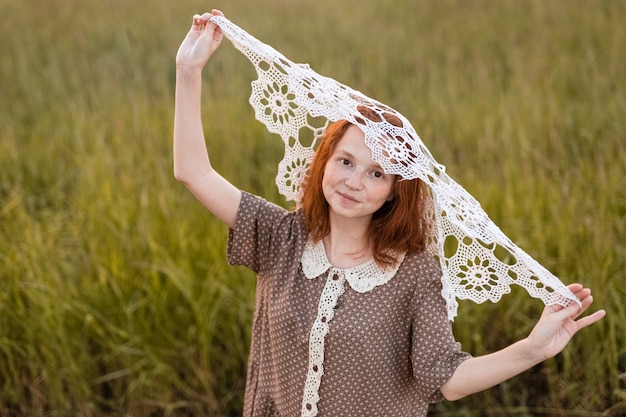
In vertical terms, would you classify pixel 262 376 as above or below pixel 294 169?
below

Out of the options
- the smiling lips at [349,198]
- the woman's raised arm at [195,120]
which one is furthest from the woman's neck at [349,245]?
the woman's raised arm at [195,120]

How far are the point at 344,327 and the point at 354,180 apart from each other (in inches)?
12.9

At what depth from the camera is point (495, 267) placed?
1.79 metres

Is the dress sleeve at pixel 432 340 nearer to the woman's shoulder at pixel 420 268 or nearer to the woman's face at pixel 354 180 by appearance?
the woman's shoulder at pixel 420 268

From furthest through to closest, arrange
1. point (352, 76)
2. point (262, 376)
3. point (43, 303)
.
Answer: point (352, 76) < point (43, 303) < point (262, 376)

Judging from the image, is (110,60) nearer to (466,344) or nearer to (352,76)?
(352,76)

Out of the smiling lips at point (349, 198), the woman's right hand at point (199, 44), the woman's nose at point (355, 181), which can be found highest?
the woman's right hand at point (199, 44)

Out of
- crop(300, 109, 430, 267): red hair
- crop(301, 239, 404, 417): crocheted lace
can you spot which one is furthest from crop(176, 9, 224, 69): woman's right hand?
crop(301, 239, 404, 417): crocheted lace

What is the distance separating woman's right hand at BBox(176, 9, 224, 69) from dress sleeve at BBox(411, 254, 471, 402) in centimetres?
68

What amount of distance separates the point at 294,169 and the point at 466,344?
111cm

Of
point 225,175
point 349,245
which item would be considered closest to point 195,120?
point 349,245

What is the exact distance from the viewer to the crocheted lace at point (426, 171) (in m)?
1.72

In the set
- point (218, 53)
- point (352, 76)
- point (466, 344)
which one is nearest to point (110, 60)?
point (218, 53)

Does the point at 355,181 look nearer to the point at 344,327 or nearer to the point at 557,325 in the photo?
the point at 344,327
